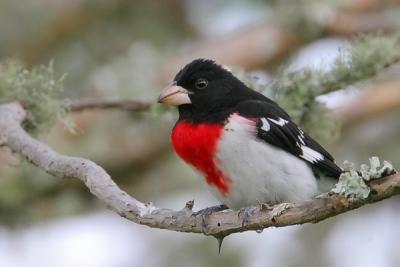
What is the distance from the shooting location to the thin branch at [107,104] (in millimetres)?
4715

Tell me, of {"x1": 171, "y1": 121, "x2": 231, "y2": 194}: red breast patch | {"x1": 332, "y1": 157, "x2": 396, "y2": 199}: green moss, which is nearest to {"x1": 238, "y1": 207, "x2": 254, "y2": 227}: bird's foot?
{"x1": 332, "y1": 157, "x2": 396, "y2": 199}: green moss

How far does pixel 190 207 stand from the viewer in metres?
→ 3.36

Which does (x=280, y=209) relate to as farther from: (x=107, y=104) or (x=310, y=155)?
(x=107, y=104)

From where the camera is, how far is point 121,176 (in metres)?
6.93

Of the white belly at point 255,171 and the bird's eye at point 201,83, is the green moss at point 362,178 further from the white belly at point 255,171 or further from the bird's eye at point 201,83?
the bird's eye at point 201,83

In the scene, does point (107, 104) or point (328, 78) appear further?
point (107, 104)

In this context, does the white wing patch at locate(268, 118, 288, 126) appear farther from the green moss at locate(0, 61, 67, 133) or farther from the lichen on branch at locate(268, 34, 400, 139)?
the green moss at locate(0, 61, 67, 133)

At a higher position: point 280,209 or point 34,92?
point 34,92

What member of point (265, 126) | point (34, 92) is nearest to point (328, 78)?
point (265, 126)

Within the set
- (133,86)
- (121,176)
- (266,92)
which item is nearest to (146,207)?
(266,92)

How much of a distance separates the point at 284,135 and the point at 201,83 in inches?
19.5

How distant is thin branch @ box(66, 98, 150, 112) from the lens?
4.71 metres

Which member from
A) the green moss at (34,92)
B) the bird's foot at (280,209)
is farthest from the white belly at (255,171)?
the green moss at (34,92)

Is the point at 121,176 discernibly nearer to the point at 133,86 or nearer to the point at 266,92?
the point at 133,86
